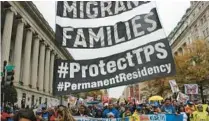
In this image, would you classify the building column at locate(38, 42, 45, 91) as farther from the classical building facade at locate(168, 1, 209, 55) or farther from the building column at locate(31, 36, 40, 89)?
the classical building facade at locate(168, 1, 209, 55)

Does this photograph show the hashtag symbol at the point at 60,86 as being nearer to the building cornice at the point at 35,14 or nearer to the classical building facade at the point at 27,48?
the classical building facade at the point at 27,48

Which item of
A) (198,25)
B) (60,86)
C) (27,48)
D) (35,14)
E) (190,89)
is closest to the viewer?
(60,86)

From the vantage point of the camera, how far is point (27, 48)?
4831 cm

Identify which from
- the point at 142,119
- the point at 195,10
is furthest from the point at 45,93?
the point at 142,119

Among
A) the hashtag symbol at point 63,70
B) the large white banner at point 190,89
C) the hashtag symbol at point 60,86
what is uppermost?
the large white banner at point 190,89

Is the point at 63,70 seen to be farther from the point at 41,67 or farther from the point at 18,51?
the point at 41,67

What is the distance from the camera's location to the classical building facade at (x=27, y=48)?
4034 centimetres

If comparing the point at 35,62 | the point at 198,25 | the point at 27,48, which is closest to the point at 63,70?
the point at 27,48

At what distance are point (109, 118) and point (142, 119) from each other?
1456mm

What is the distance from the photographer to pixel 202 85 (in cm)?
5584

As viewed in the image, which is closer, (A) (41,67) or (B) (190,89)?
(B) (190,89)

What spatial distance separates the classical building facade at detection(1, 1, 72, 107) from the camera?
40344mm

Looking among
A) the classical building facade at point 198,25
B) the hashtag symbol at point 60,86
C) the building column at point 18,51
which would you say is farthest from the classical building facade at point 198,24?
the hashtag symbol at point 60,86

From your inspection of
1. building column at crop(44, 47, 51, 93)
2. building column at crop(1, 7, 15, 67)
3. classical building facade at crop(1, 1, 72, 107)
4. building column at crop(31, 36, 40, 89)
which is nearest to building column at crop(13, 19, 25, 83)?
classical building facade at crop(1, 1, 72, 107)
